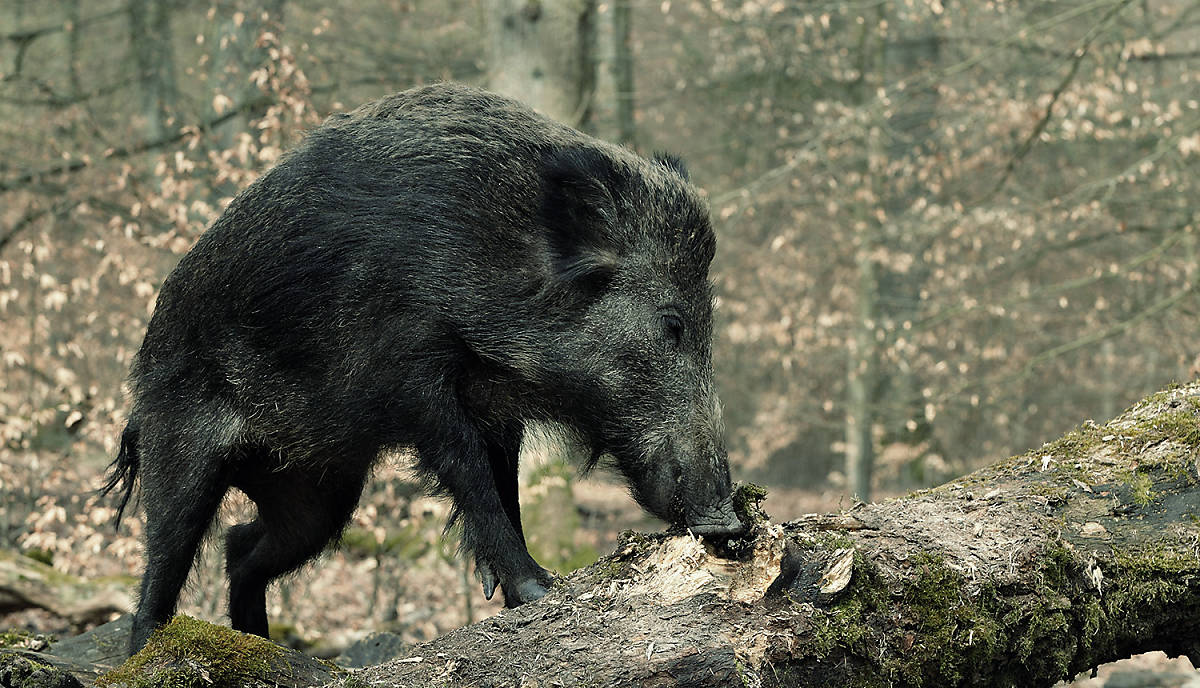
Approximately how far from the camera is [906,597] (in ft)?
10.9

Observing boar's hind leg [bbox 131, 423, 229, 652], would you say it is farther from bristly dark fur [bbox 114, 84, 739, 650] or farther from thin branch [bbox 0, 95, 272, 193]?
thin branch [bbox 0, 95, 272, 193]

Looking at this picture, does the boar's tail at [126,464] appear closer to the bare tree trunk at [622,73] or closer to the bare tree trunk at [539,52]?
the bare tree trunk at [539,52]

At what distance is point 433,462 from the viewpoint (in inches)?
159

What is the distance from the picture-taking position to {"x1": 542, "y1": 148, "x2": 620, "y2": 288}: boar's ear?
417 cm

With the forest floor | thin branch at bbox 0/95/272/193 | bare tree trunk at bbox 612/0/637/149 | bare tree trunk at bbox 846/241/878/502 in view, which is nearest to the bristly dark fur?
the forest floor

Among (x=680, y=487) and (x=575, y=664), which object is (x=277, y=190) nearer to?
(x=680, y=487)

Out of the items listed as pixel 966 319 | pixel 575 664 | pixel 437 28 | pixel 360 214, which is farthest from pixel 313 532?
pixel 966 319

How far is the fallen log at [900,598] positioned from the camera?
3.00m

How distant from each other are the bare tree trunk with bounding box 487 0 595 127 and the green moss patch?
6.61 m

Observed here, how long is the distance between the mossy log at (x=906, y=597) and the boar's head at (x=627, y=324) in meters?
0.62

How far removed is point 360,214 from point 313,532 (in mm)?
1464

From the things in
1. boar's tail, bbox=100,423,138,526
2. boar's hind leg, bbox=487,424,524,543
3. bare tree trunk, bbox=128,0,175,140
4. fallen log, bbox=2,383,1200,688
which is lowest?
fallen log, bbox=2,383,1200,688

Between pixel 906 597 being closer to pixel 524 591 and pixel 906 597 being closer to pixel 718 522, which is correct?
pixel 718 522

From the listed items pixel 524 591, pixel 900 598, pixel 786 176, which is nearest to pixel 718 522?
pixel 900 598
